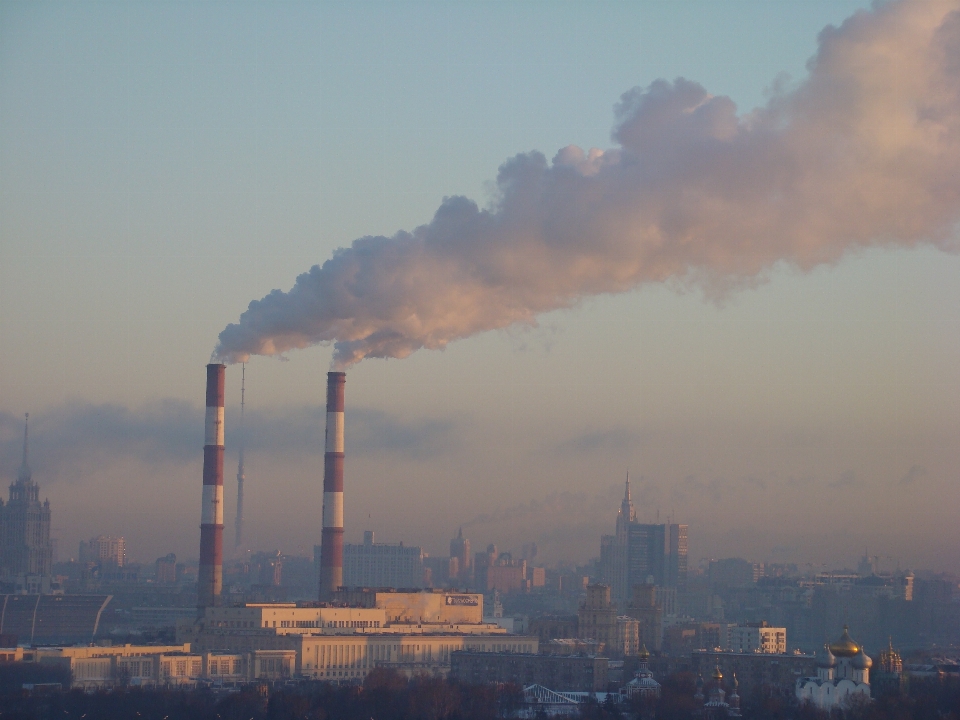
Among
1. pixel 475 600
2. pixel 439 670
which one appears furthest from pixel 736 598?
pixel 439 670

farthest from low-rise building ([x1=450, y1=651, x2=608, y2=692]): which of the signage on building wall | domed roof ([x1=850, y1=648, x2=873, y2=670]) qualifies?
domed roof ([x1=850, y1=648, x2=873, y2=670])

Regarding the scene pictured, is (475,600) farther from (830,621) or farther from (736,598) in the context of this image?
(736,598)

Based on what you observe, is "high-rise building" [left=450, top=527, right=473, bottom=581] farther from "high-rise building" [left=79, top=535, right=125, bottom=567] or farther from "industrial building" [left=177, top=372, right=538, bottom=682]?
"industrial building" [left=177, top=372, right=538, bottom=682]

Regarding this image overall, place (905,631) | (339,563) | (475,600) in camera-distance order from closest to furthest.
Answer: (339,563) → (475,600) → (905,631)

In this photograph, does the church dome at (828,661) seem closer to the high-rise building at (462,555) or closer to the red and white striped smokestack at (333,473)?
the red and white striped smokestack at (333,473)

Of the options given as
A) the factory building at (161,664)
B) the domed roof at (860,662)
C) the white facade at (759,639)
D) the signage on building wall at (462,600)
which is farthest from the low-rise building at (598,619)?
the domed roof at (860,662)
